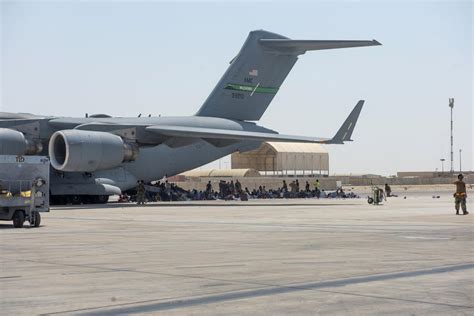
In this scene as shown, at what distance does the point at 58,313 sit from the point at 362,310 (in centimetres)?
296

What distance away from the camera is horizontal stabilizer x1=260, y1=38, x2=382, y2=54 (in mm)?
37153

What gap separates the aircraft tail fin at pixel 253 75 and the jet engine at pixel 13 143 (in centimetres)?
962

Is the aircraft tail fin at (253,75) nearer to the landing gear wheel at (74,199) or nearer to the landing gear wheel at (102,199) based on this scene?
the landing gear wheel at (102,199)

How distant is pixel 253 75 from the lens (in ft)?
135

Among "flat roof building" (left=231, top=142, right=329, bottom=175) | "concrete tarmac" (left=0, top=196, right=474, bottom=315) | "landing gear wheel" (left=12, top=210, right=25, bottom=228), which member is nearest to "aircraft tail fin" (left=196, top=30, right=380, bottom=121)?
"concrete tarmac" (left=0, top=196, right=474, bottom=315)

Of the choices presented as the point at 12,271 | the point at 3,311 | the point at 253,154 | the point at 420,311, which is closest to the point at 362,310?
the point at 420,311

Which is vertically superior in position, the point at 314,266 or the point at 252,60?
the point at 252,60

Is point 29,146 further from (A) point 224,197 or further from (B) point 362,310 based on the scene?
(B) point 362,310

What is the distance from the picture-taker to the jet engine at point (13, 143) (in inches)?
1300

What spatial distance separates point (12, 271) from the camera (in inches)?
440

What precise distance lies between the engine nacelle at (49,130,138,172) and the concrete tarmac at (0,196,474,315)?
41.3ft

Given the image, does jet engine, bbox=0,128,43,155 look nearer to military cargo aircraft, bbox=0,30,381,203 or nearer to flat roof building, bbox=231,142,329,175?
military cargo aircraft, bbox=0,30,381,203

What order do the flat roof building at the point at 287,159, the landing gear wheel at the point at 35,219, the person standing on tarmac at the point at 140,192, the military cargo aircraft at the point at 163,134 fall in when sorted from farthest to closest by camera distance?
the flat roof building at the point at 287,159, the person standing on tarmac at the point at 140,192, the military cargo aircraft at the point at 163,134, the landing gear wheel at the point at 35,219

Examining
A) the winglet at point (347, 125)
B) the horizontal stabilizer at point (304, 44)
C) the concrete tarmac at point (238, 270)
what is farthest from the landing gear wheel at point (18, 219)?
the horizontal stabilizer at point (304, 44)
